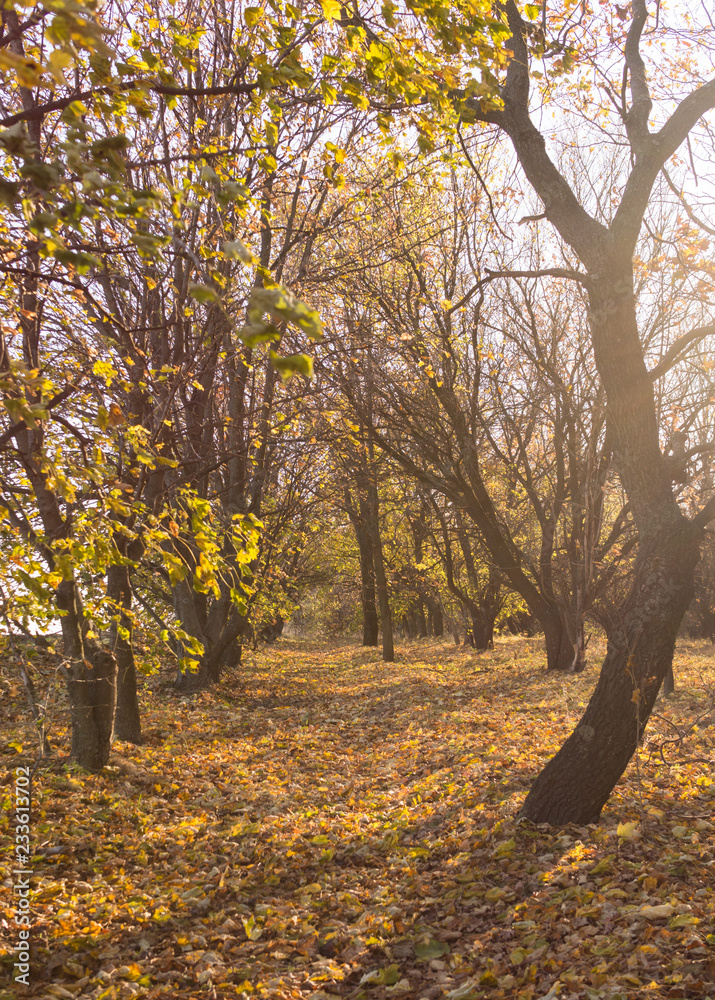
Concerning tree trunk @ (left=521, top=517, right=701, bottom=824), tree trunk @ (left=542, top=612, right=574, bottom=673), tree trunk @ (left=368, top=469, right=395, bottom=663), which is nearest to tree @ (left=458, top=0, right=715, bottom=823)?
tree trunk @ (left=521, top=517, right=701, bottom=824)

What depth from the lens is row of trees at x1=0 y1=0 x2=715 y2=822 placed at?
295 centimetres

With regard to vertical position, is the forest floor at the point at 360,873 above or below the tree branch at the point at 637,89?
below

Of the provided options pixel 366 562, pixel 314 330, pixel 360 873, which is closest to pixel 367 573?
pixel 366 562

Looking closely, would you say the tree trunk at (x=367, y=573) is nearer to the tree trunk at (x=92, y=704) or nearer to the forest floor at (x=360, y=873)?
the forest floor at (x=360, y=873)

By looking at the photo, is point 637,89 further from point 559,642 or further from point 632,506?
point 559,642

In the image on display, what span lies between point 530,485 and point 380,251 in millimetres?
5236

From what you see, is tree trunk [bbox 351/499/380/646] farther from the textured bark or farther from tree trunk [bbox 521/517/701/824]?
tree trunk [bbox 521/517/701/824]

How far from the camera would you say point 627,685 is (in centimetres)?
487

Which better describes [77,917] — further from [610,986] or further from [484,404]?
[484,404]

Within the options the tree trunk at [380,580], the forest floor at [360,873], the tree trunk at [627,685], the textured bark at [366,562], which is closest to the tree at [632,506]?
the tree trunk at [627,685]

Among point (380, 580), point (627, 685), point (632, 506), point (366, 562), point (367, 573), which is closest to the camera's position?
point (627, 685)

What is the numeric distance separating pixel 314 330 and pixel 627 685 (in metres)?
4.30

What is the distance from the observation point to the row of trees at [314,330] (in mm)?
2947

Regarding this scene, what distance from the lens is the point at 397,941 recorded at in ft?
13.0
